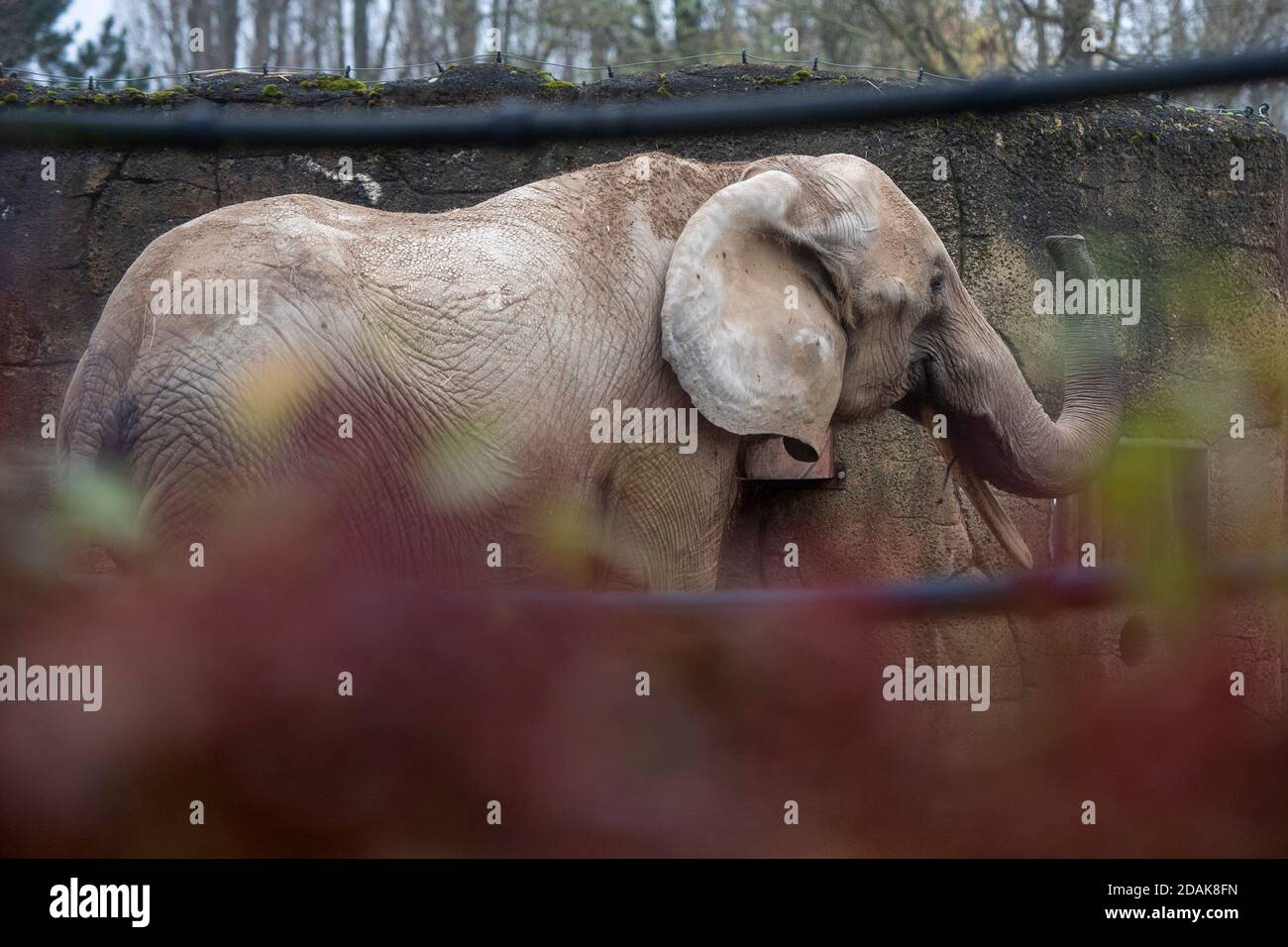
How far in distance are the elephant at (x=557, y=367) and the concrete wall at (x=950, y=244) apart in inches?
17.2

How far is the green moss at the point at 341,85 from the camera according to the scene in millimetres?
4141

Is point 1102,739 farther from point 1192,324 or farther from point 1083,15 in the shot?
point 1083,15

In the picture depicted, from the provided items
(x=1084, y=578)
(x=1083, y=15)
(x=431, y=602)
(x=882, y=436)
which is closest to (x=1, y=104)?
(x=882, y=436)

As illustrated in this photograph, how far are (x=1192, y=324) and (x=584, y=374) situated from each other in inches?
89.7

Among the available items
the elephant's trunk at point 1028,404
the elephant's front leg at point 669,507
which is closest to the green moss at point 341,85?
the elephant's front leg at point 669,507

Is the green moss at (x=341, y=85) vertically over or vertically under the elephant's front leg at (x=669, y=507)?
over

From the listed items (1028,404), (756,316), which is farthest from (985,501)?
(756,316)

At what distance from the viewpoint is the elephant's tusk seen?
372 centimetres

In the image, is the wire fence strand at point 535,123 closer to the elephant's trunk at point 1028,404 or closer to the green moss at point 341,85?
the elephant's trunk at point 1028,404

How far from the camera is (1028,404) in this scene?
370cm

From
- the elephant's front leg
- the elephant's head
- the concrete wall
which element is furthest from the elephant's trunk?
the elephant's front leg

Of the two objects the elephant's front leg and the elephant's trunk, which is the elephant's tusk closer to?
the elephant's trunk

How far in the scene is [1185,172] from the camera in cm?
438

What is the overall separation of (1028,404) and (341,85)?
220 centimetres
